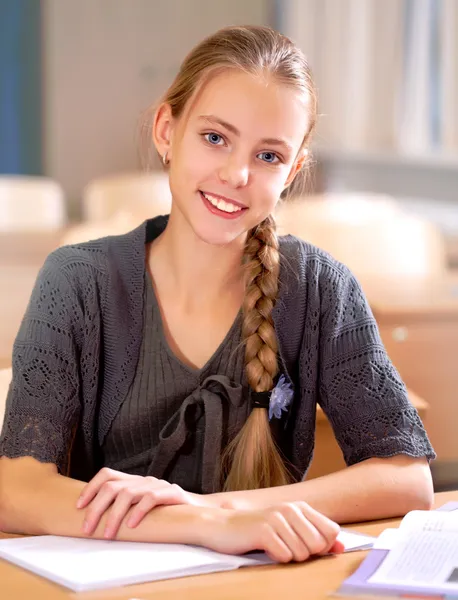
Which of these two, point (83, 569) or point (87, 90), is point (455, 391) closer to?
point (83, 569)

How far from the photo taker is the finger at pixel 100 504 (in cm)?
121

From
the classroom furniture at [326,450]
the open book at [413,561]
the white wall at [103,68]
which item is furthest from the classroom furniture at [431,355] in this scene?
the white wall at [103,68]

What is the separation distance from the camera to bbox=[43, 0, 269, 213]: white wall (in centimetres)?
763

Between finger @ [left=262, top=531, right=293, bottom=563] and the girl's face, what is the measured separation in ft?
1.59

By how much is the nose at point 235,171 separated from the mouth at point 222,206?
0.03m

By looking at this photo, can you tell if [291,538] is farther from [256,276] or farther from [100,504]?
[256,276]

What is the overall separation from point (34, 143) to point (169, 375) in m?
6.36

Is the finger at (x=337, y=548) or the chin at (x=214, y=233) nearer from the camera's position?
the finger at (x=337, y=548)

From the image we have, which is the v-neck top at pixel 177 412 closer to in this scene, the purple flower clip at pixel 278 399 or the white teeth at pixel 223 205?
the purple flower clip at pixel 278 399

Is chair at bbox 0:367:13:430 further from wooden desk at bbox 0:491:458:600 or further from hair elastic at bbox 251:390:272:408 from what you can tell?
wooden desk at bbox 0:491:458:600

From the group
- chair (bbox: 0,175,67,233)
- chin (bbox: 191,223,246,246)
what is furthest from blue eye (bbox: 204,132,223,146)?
chair (bbox: 0,175,67,233)

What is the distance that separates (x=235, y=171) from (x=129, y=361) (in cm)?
31

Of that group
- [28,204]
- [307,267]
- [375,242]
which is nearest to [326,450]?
[307,267]

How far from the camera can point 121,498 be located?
4.00ft
